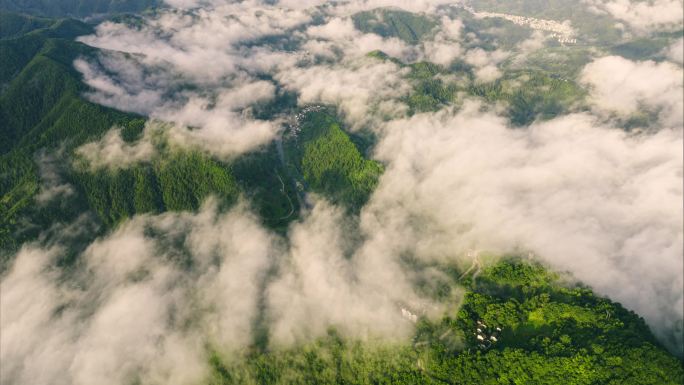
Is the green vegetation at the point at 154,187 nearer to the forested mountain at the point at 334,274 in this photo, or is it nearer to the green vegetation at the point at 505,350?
the forested mountain at the point at 334,274

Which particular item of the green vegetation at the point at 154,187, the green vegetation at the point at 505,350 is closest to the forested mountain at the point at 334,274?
the green vegetation at the point at 505,350

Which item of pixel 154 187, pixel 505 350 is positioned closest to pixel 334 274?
pixel 505 350

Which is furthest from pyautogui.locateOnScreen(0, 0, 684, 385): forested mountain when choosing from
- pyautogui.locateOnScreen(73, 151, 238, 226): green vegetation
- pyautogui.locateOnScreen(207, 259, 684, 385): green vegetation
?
pyautogui.locateOnScreen(73, 151, 238, 226): green vegetation

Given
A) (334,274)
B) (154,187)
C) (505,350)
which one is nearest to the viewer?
(505,350)

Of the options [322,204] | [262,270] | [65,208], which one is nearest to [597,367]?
[262,270]

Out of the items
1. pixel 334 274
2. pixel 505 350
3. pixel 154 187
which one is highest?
pixel 505 350

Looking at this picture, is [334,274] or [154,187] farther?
[154,187]

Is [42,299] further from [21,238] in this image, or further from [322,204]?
[322,204]

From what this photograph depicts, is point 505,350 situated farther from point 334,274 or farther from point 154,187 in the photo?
point 154,187

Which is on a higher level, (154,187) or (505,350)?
(505,350)
